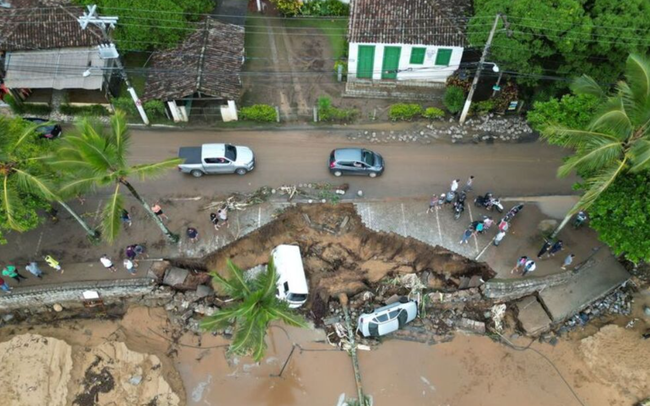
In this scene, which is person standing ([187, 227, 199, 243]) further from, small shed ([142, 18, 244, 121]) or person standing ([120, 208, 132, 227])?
small shed ([142, 18, 244, 121])

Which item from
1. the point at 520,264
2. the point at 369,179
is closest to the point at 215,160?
the point at 369,179

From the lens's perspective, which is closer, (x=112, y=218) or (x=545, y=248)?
(x=112, y=218)

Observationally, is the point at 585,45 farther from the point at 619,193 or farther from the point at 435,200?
the point at 435,200

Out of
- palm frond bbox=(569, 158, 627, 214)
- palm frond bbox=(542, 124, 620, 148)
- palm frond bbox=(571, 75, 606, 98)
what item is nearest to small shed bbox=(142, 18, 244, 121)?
palm frond bbox=(542, 124, 620, 148)

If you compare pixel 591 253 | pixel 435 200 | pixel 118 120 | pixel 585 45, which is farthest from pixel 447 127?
pixel 118 120

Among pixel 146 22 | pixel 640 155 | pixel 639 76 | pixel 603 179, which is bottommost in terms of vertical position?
pixel 603 179

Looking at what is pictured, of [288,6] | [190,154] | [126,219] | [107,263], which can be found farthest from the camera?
[288,6]

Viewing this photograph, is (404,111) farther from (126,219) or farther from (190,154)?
(126,219)
